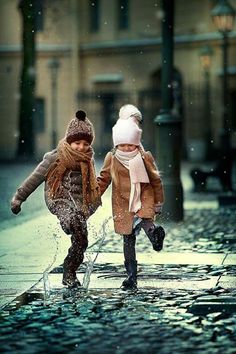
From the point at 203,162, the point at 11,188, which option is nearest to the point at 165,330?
the point at 11,188

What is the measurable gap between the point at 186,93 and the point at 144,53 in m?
4.14

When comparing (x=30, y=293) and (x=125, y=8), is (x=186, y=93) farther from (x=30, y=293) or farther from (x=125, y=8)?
(x=30, y=293)

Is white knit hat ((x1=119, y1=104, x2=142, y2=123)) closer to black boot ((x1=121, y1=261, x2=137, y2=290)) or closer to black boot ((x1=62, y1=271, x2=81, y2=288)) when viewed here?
black boot ((x1=121, y1=261, x2=137, y2=290))

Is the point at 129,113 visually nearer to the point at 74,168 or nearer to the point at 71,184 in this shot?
the point at 74,168

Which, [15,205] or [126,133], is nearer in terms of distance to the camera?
[15,205]

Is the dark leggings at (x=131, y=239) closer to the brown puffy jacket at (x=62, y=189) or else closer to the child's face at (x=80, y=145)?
the brown puffy jacket at (x=62, y=189)

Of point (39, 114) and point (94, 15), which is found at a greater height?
point (94, 15)

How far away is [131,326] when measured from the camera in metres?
7.01

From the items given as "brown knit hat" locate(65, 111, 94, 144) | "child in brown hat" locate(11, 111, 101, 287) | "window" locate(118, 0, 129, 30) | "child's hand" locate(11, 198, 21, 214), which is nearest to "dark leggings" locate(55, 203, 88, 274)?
"child in brown hat" locate(11, 111, 101, 287)

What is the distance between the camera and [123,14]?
48844 mm

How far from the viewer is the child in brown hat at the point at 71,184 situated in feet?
28.3

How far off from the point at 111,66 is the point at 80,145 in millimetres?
39816

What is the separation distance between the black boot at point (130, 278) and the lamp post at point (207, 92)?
3305cm

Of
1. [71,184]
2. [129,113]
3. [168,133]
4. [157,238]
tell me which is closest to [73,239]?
[71,184]
